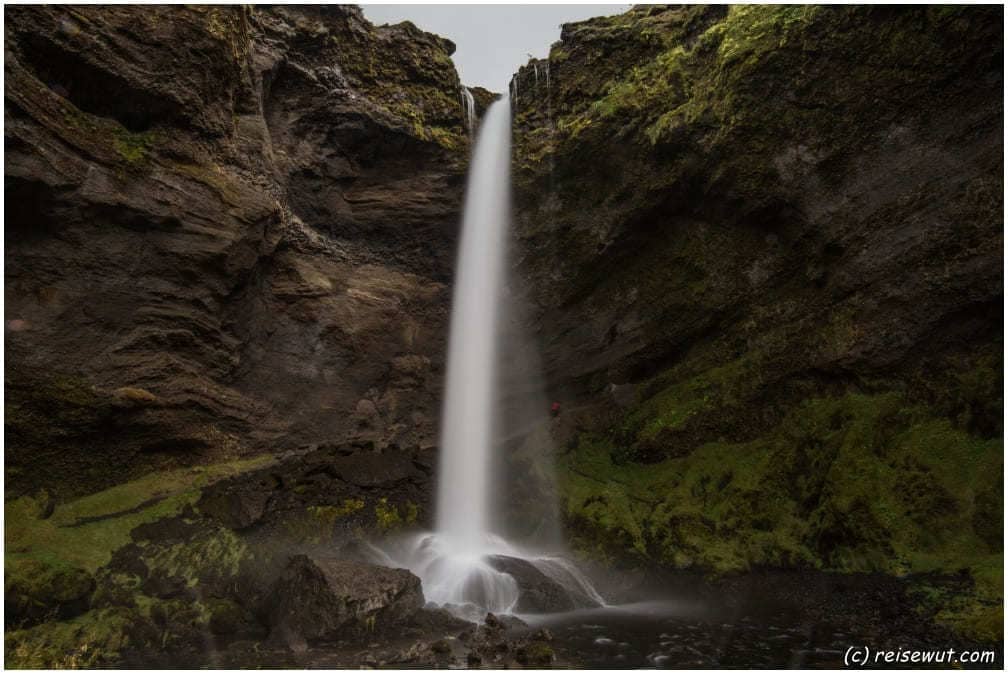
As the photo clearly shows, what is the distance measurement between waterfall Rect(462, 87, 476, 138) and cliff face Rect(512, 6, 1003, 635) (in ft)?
7.92

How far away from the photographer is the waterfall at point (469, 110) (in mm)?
21309

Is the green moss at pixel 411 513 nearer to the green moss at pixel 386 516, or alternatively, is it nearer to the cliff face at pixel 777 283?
the green moss at pixel 386 516

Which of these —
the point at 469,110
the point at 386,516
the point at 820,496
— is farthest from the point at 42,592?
the point at 469,110

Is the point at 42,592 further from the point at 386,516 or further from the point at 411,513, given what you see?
the point at 411,513

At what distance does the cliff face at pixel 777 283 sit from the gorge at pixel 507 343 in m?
0.08

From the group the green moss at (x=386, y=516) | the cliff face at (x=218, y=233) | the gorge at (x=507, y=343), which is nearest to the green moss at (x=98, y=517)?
the gorge at (x=507, y=343)

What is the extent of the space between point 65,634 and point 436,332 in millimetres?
12688

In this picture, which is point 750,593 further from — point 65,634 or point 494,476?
point 65,634

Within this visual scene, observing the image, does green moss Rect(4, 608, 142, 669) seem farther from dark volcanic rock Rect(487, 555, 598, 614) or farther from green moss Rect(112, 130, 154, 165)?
green moss Rect(112, 130, 154, 165)

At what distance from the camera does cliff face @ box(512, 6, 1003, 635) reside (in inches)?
493

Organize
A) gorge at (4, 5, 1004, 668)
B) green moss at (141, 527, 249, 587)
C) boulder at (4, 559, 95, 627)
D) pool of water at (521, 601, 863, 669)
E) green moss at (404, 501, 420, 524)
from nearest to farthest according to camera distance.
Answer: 1. pool of water at (521, 601, 863, 669)
2. boulder at (4, 559, 95, 627)
3. gorge at (4, 5, 1004, 668)
4. green moss at (141, 527, 249, 587)
5. green moss at (404, 501, 420, 524)

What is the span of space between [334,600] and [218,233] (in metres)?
10.1

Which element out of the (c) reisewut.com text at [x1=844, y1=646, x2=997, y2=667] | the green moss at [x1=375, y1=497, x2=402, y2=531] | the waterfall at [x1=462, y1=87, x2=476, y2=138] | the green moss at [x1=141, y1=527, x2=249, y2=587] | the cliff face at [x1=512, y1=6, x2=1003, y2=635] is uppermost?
the waterfall at [x1=462, y1=87, x2=476, y2=138]

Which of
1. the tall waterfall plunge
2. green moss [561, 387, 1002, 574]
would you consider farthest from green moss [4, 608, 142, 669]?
green moss [561, 387, 1002, 574]
